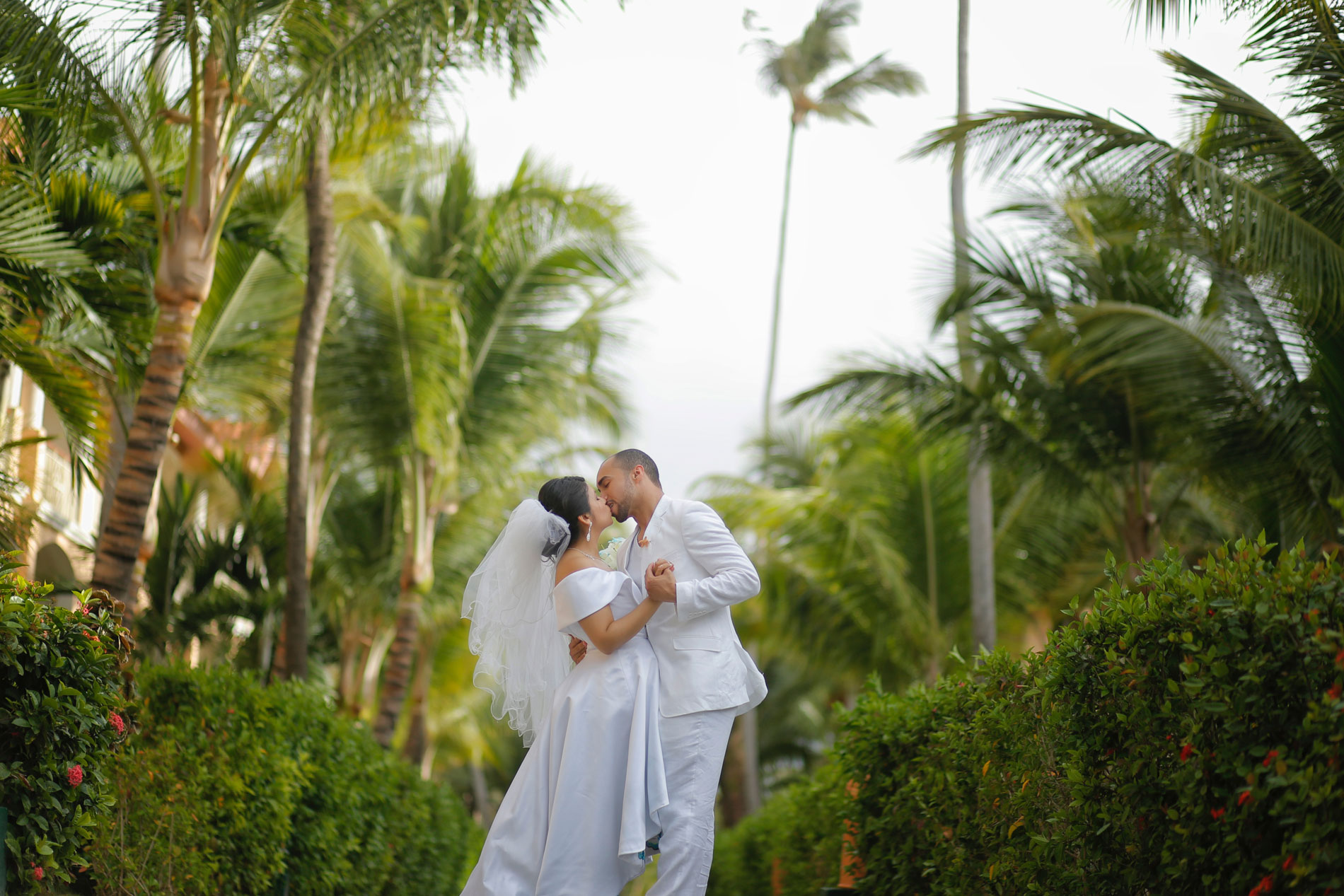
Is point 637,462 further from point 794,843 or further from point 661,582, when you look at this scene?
point 794,843

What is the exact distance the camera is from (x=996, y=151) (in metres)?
7.90

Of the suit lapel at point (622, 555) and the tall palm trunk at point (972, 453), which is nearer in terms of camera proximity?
the suit lapel at point (622, 555)

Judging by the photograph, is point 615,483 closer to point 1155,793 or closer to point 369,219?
point 1155,793

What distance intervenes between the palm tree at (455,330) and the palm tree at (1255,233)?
6.89 meters

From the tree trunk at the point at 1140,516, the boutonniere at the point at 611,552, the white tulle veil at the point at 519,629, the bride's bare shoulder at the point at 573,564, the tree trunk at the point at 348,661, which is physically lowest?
the tree trunk at the point at 348,661

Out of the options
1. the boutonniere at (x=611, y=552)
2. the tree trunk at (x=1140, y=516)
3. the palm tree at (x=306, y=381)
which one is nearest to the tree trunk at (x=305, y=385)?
the palm tree at (x=306, y=381)

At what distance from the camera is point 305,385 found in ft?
34.8

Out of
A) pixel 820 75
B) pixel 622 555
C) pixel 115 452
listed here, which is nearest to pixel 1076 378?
pixel 622 555

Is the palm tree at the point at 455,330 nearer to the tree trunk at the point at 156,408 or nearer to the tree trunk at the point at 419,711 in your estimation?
the tree trunk at the point at 419,711

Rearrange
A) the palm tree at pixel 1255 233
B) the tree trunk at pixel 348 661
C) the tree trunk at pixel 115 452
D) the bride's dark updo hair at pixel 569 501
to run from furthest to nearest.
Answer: the tree trunk at pixel 348 661, the tree trunk at pixel 115 452, the palm tree at pixel 1255 233, the bride's dark updo hair at pixel 569 501

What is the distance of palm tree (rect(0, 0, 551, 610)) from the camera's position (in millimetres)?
7230

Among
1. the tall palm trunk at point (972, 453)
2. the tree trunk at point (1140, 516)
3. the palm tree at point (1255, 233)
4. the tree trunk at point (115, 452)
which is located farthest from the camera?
the tall palm trunk at point (972, 453)

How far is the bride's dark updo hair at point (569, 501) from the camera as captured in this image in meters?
5.19

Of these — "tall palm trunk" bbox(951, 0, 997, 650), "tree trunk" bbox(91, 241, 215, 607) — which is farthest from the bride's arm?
"tall palm trunk" bbox(951, 0, 997, 650)
